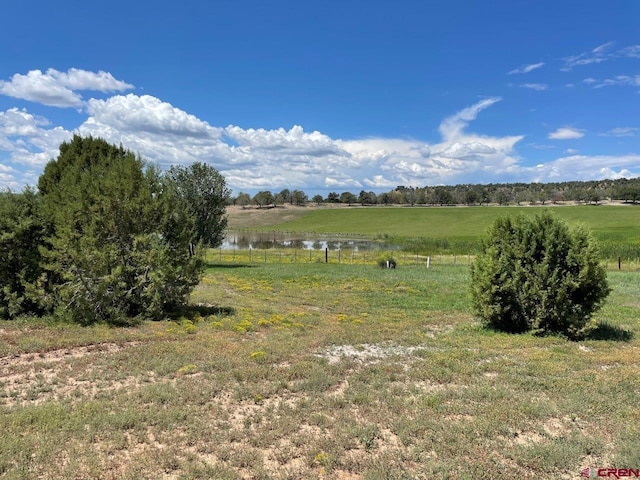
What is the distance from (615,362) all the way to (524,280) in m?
2.63

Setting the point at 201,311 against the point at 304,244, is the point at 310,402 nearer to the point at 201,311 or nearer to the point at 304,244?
the point at 201,311

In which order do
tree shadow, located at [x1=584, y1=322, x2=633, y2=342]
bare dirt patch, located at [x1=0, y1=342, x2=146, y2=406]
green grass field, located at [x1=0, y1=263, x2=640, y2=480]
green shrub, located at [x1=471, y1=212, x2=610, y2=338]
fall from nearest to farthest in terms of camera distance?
green grass field, located at [x1=0, y1=263, x2=640, y2=480] < bare dirt patch, located at [x1=0, y1=342, x2=146, y2=406] < green shrub, located at [x1=471, y1=212, x2=610, y2=338] < tree shadow, located at [x1=584, y1=322, x2=633, y2=342]

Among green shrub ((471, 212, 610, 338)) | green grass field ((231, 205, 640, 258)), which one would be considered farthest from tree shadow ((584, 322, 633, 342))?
green grass field ((231, 205, 640, 258))

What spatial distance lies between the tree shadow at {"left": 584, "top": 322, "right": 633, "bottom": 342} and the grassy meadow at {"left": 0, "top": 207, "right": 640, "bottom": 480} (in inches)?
3.1

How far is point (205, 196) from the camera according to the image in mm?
31859

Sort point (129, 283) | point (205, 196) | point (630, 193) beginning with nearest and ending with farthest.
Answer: point (129, 283)
point (205, 196)
point (630, 193)

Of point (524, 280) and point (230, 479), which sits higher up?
point (524, 280)

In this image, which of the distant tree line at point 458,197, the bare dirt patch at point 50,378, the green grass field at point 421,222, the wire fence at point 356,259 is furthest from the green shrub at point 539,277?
the distant tree line at point 458,197

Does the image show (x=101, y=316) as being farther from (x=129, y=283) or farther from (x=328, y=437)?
(x=328, y=437)

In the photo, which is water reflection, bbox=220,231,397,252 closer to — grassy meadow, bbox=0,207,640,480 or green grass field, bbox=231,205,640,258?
green grass field, bbox=231,205,640,258

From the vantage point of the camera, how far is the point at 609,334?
9812 millimetres

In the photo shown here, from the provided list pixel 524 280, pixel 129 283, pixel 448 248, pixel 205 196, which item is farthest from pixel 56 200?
pixel 448 248

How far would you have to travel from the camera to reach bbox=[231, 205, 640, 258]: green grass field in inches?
2672

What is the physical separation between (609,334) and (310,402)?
808 cm
